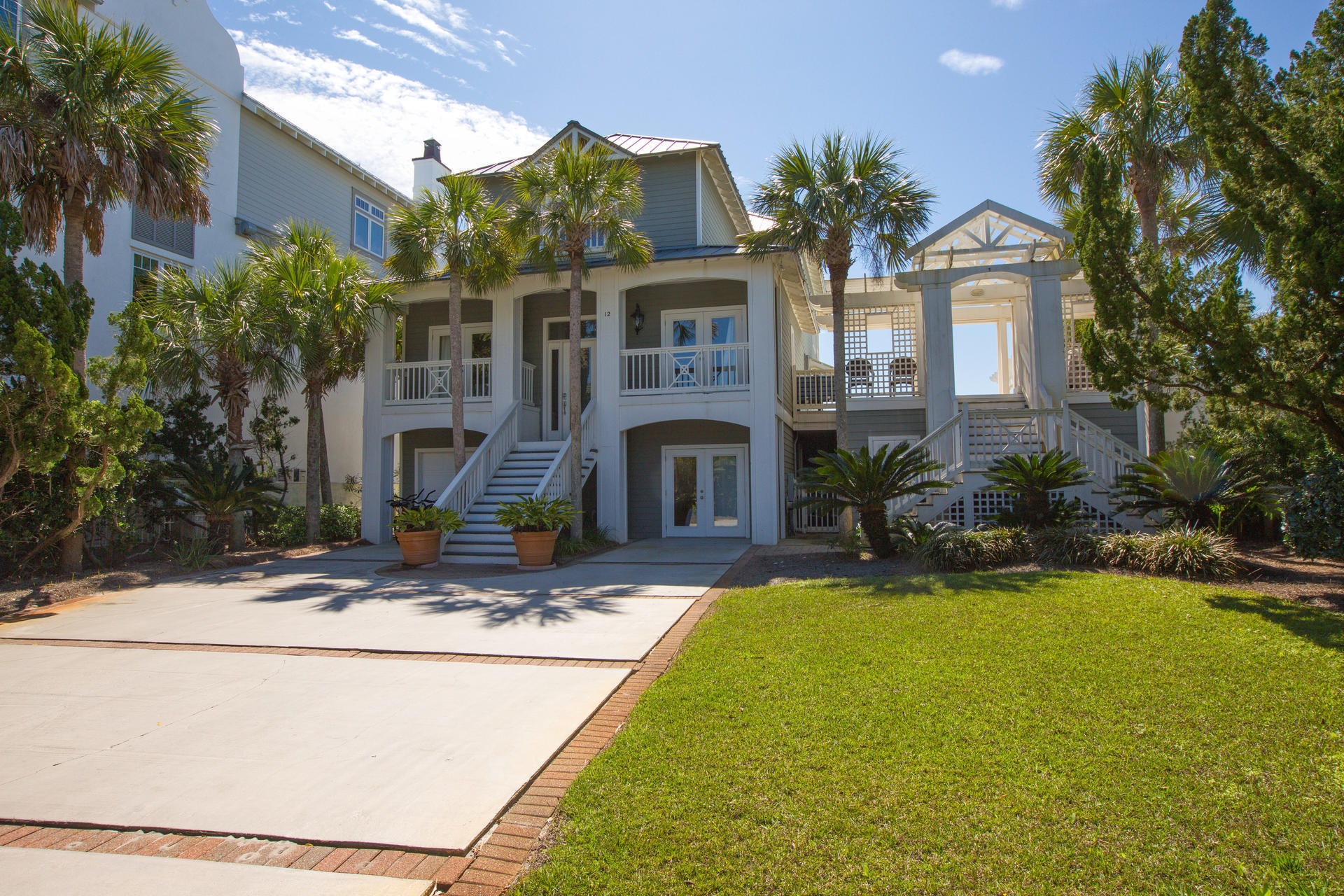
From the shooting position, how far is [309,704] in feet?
16.6

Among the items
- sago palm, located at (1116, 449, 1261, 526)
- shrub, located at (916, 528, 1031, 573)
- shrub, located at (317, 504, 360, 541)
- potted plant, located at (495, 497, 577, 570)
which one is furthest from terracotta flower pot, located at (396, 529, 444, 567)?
sago palm, located at (1116, 449, 1261, 526)

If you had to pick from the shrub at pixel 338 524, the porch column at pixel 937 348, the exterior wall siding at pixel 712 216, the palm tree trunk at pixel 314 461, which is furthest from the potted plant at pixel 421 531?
the porch column at pixel 937 348

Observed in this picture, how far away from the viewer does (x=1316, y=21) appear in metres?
6.28

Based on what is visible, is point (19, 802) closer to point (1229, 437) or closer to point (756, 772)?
point (756, 772)

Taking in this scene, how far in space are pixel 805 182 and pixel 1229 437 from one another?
7210mm

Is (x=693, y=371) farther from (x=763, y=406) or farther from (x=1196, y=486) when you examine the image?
(x=1196, y=486)

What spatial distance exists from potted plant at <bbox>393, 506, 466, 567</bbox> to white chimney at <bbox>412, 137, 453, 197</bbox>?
1403 centimetres

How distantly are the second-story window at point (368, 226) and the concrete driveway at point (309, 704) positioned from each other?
51.4 feet

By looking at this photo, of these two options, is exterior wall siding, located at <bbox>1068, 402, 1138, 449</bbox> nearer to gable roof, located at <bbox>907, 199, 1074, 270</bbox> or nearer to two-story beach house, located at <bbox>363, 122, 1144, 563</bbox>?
two-story beach house, located at <bbox>363, 122, 1144, 563</bbox>

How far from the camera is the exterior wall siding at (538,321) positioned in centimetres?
1744

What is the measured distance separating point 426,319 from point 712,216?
7.31 m

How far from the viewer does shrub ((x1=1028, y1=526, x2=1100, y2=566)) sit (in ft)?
28.9

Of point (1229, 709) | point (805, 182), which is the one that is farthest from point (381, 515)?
point (1229, 709)

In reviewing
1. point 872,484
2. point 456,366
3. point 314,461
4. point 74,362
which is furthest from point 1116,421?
point 74,362
